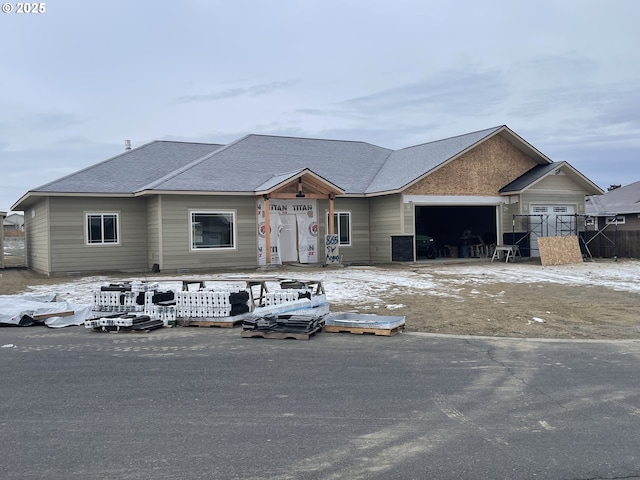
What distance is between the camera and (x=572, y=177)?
96.5 ft

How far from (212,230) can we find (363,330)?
14.1 m

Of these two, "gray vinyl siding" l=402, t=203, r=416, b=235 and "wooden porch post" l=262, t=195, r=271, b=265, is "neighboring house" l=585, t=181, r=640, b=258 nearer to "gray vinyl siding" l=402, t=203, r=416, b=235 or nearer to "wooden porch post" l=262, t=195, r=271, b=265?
"gray vinyl siding" l=402, t=203, r=416, b=235

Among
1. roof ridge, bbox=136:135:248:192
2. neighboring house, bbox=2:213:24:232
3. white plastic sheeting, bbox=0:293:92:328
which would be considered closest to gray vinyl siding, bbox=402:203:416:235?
roof ridge, bbox=136:135:248:192

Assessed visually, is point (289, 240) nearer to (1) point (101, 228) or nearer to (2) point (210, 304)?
(1) point (101, 228)

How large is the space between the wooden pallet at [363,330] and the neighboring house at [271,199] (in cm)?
1294

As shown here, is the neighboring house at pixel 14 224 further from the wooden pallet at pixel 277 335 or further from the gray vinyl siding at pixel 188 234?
the wooden pallet at pixel 277 335

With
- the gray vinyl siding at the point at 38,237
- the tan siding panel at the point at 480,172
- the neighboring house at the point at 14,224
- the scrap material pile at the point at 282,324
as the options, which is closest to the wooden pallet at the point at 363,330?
the scrap material pile at the point at 282,324

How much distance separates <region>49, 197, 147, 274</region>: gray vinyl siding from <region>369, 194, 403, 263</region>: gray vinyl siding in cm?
992

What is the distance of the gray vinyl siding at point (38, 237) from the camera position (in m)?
23.2

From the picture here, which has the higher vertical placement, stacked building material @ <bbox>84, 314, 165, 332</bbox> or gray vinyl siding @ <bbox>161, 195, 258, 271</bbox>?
gray vinyl siding @ <bbox>161, 195, 258, 271</bbox>

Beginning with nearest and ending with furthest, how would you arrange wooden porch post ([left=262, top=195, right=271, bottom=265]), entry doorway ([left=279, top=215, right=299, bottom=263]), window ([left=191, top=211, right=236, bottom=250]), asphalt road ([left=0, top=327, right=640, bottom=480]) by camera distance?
asphalt road ([left=0, top=327, right=640, bottom=480]) < window ([left=191, top=211, right=236, bottom=250]) < wooden porch post ([left=262, top=195, right=271, bottom=265]) < entry doorway ([left=279, top=215, right=299, bottom=263])

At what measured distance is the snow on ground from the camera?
16734mm

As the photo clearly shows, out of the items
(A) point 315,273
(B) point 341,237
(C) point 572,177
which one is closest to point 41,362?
(A) point 315,273

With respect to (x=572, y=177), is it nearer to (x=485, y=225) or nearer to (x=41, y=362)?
(x=485, y=225)
